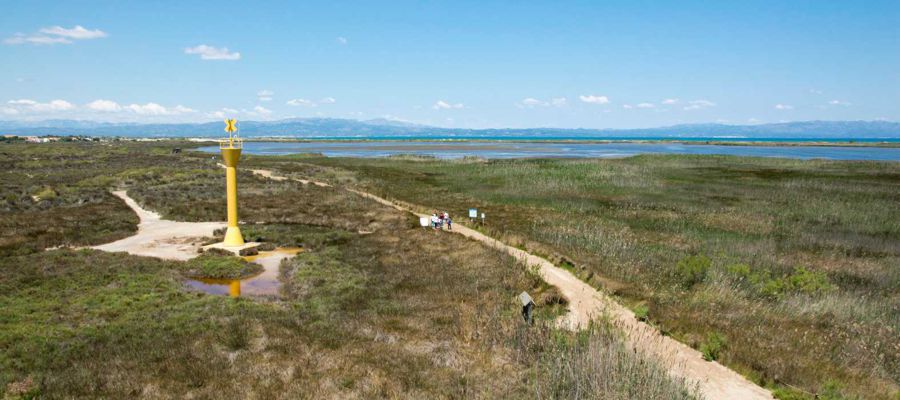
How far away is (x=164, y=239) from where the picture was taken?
28375 millimetres

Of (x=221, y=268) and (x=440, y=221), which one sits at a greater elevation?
(x=440, y=221)

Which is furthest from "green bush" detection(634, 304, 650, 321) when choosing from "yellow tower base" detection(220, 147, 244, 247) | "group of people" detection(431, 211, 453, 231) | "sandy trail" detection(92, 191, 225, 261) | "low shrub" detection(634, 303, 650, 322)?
"sandy trail" detection(92, 191, 225, 261)

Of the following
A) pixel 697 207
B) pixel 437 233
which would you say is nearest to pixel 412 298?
pixel 437 233

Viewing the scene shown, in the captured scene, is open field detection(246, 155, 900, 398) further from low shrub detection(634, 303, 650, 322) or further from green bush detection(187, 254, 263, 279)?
green bush detection(187, 254, 263, 279)

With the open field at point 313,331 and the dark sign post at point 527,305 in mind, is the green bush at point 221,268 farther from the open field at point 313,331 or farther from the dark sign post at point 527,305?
the dark sign post at point 527,305

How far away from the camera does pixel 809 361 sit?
11773 mm

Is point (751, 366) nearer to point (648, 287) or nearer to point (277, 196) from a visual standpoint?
point (648, 287)

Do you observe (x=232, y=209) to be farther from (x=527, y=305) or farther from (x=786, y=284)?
(x=786, y=284)

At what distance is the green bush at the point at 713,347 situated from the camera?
12.0 meters

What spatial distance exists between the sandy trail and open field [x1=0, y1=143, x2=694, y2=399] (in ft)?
5.10

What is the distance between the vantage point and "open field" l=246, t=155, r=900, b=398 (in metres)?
12.6

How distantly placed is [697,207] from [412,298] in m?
30.2

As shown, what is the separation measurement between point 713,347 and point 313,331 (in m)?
10.2

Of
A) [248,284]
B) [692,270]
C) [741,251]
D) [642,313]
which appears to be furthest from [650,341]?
[741,251]
